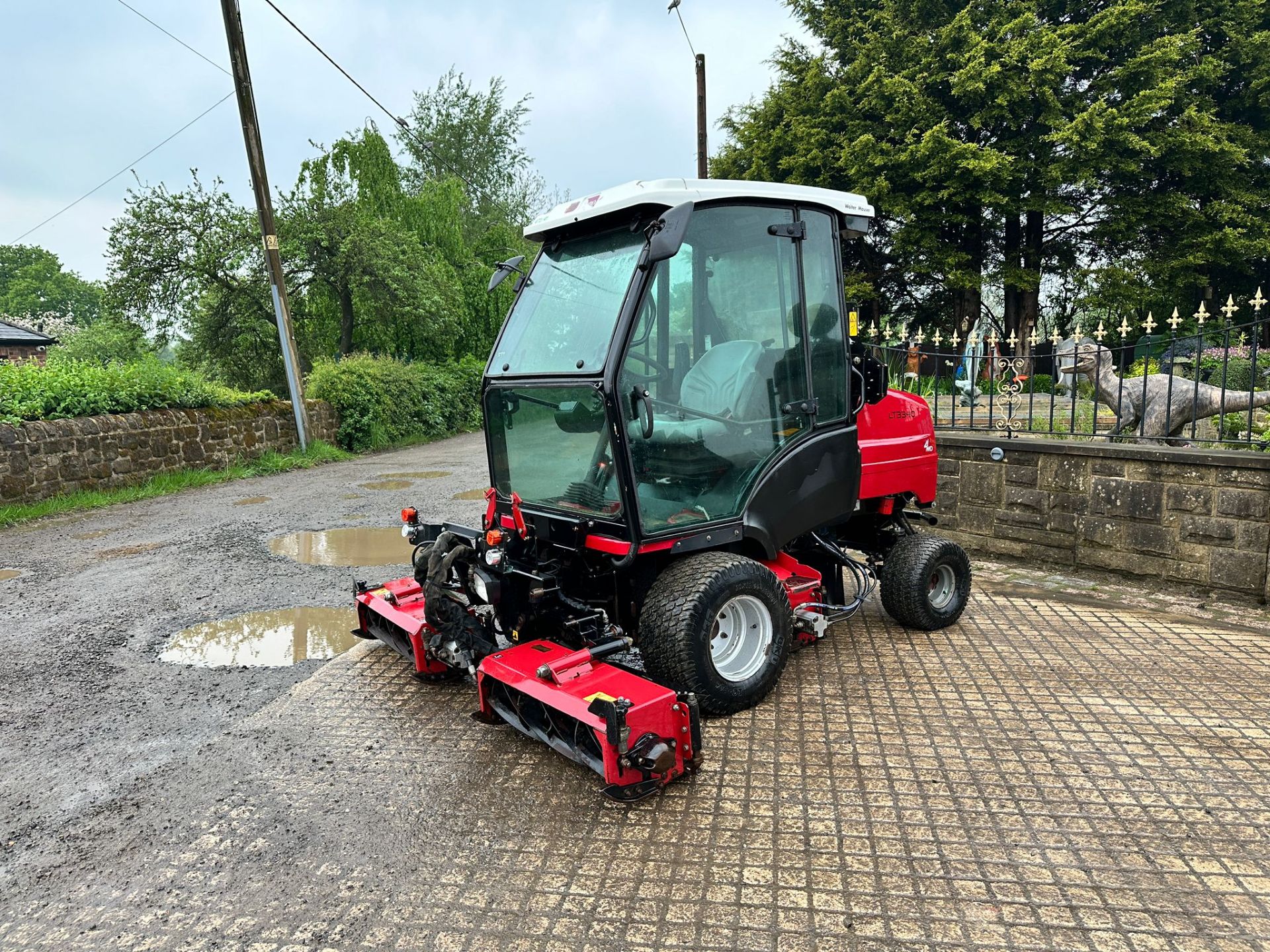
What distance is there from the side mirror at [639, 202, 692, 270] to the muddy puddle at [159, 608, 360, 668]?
3.19 m

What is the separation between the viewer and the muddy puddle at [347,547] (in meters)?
7.10

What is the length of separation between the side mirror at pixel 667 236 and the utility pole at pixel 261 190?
442 inches

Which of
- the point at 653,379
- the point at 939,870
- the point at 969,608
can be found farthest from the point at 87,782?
the point at 969,608

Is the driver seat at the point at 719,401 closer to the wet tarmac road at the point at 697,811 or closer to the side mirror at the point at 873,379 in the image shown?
the side mirror at the point at 873,379

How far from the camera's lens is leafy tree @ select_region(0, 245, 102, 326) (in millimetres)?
58875

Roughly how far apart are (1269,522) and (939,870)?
4.10 metres

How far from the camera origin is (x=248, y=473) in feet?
40.5

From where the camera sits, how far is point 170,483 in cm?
1102

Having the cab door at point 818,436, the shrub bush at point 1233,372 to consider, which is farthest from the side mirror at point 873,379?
the shrub bush at point 1233,372

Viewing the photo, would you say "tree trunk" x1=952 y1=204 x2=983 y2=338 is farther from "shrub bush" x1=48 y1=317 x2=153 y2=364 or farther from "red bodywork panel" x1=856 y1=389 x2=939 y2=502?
"shrub bush" x1=48 y1=317 x2=153 y2=364

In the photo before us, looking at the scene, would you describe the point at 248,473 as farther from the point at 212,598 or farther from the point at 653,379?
the point at 653,379

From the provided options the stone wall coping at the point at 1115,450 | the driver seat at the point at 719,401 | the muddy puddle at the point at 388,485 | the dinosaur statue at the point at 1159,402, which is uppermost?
the driver seat at the point at 719,401

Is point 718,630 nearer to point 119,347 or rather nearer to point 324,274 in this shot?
point 324,274

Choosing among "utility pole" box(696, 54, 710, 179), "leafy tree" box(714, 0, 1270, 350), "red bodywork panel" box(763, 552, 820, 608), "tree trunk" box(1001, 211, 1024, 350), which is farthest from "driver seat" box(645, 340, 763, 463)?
"tree trunk" box(1001, 211, 1024, 350)
